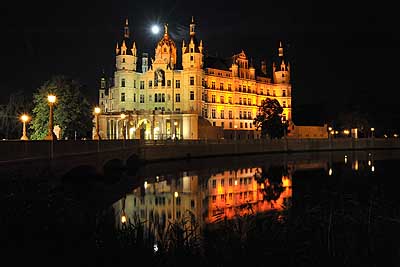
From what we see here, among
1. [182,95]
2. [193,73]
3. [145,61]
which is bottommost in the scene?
[182,95]

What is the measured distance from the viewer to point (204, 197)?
2583 centimetres

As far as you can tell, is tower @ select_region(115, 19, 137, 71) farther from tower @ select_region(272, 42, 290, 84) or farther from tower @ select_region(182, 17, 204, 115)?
tower @ select_region(272, 42, 290, 84)

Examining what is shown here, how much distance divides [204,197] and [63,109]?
24.4 m

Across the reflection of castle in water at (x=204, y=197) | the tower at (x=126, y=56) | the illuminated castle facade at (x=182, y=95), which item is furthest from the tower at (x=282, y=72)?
the reflection of castle in water at (x=204, y=197)

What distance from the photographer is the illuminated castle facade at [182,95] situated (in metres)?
72.4

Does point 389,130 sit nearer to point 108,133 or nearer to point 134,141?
point 108,133

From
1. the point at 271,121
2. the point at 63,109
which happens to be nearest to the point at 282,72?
the point at 271,121

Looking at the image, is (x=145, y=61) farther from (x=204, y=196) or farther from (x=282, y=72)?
(x=204, y=196)

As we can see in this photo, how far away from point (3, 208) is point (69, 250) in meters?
2.56

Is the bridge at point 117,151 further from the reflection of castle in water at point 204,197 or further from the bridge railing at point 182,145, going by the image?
the reflection of castle in water at point 204,197

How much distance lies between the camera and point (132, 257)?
27.3ft

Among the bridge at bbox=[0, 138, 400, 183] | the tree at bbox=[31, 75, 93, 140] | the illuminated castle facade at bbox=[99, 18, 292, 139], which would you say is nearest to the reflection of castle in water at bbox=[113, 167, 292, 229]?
the bridge at bbox=[0, 138, 400, 183]

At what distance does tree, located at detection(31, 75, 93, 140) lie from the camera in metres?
43.7

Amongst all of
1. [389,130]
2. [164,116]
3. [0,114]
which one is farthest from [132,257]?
[389,130]
